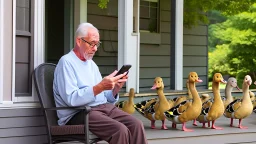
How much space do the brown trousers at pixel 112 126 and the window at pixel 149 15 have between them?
5.18 metres

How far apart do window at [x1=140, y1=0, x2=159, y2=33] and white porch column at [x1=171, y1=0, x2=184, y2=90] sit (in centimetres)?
94

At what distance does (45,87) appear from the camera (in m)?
3.60

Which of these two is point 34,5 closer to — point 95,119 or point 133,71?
point 95,119

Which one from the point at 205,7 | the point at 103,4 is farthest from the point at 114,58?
the point at 205,7

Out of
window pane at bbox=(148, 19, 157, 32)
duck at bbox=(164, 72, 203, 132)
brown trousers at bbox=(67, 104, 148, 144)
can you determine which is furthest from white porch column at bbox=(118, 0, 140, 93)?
brown trousers at bbox=(67, 104, 148, 144)

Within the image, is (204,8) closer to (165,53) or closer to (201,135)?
(165,53)

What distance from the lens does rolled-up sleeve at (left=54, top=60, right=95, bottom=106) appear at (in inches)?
131

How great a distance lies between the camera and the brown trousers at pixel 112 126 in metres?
3.32

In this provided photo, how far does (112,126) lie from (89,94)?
10.8 inches

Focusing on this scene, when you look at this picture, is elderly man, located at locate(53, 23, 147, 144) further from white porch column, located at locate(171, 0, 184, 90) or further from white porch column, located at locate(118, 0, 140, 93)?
white porch column, located at locate(171, 0, 184, 90)

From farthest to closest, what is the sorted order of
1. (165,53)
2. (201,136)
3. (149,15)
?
(165,53) → (149,15) → (201,136)

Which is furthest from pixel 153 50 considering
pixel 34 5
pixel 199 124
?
pixel 34 5

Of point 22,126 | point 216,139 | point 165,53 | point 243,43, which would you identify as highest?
point 243,43

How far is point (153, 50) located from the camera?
8930 millimetres
